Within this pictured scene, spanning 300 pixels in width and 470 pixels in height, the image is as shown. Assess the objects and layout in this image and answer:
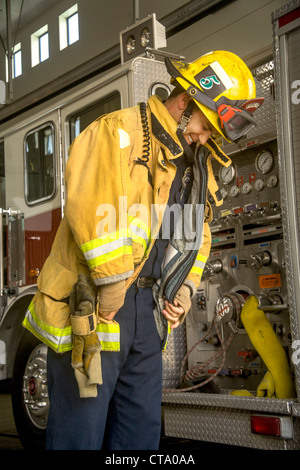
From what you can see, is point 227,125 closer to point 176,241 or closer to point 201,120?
point 201,120

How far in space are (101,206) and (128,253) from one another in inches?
7.8

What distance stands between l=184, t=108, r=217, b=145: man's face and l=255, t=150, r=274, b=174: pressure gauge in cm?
187

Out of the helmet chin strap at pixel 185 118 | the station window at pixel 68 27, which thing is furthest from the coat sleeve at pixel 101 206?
the station window at pixel 68 27

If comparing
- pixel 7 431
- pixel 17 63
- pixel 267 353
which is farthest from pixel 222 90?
pixel 17 63

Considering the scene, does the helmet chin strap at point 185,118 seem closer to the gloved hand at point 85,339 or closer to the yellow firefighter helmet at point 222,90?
the yellow firefighter helmet at point 222,90

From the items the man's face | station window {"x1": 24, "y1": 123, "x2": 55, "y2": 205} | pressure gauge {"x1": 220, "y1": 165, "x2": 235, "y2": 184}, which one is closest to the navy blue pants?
the man's face

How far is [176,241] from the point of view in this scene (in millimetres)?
2697

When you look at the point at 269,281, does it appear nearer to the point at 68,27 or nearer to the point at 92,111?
the point at 92,111

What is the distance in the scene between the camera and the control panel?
4.38 meters

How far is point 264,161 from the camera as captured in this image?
4.56 metres

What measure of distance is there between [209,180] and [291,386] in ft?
5.55

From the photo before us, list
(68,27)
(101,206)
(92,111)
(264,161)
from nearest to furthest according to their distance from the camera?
(101,206)
(264,161)
(92,111)
(68,27)

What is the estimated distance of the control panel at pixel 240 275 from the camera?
14.4 feet
